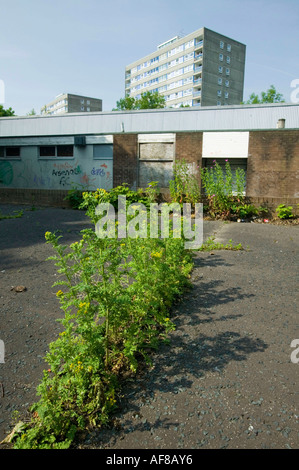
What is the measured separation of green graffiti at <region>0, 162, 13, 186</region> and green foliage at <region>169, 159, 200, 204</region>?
7788 mm

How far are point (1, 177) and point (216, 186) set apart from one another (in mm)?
10138

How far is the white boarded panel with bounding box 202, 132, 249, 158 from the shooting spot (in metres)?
11.0

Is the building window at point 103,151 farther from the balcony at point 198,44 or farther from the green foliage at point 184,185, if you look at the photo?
the balcony at point 198,44

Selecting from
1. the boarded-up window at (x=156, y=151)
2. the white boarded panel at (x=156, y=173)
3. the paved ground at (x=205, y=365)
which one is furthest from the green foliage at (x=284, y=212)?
the paved ground at (x=205, y=365)

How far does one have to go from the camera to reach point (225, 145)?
11180mm

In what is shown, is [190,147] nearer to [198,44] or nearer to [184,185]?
[184,185]

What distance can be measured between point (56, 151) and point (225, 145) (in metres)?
7.00

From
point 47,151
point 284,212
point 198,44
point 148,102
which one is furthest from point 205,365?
point 198,44

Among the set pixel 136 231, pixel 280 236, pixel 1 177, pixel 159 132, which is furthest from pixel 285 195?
pixel 1 177

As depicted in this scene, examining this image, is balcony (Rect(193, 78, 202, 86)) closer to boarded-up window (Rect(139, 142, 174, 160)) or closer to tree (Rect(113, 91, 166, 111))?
tree (Rect(113, 91, 166, 111))

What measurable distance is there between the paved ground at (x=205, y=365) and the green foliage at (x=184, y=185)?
633cm
